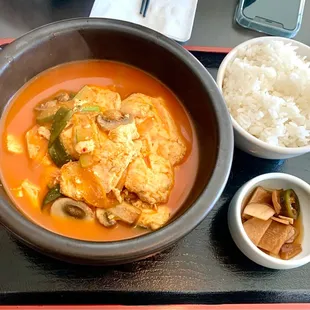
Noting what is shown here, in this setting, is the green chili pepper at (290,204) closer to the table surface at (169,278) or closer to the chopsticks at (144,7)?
the table surface at (169,278)

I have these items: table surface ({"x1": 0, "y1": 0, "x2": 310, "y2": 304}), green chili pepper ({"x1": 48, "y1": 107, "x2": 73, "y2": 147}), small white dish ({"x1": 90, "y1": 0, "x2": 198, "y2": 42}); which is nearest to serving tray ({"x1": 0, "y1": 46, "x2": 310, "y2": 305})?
table surface ({"x1": 0, "y1": 0, "x2": 310, "y2": 304})

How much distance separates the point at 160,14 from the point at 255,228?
1329 mm

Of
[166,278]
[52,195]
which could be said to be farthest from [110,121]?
[166,278]

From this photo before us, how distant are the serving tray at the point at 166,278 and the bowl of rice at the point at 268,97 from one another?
0.40 metres

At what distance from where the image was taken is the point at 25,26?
262 centimetres

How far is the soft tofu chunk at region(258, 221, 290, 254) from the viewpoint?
1996mm

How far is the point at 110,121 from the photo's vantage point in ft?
6.61

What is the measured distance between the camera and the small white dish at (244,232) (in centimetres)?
194

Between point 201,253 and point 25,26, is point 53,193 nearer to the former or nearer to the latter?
point 201,253

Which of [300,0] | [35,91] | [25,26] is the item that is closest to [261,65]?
[300,0]

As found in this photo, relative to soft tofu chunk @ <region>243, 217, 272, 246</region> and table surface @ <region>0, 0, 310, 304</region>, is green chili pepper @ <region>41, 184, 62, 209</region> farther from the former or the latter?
soft tofu chunk @ <region>243, 217, 272, 246</region>

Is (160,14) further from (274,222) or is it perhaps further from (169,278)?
(169,278)

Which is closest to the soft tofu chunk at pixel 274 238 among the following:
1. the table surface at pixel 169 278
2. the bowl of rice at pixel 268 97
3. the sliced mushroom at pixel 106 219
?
the table surface at pixel 169 278

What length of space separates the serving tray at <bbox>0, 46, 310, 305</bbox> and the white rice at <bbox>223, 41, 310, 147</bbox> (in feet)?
1.53
